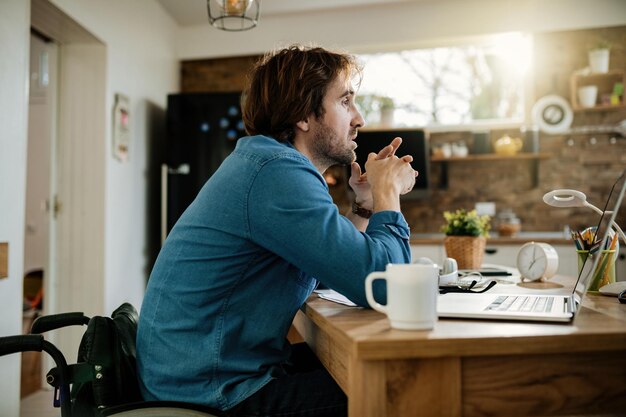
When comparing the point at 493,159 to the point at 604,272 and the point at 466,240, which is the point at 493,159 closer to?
the point at 466,240

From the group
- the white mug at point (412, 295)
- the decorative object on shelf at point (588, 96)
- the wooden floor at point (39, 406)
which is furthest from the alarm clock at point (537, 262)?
the decorative object on shelf at point (588, 96)

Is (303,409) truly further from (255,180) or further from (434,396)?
(255,180)

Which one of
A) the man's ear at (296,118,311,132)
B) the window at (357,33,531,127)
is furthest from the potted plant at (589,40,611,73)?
the man's ear at (296,118,311,132)

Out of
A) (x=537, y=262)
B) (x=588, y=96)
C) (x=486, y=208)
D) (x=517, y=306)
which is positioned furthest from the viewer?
(x=486, y=208)

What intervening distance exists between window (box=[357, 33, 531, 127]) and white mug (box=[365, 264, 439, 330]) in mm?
3870

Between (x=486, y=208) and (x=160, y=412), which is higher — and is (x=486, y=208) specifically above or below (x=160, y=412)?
above

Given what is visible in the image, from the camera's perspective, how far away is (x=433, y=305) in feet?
3.01

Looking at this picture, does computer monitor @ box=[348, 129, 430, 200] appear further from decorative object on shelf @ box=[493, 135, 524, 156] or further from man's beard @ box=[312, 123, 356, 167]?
man's beard @ box=[312, 123, 356, 167]

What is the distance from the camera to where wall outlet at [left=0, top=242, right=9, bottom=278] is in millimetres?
2350

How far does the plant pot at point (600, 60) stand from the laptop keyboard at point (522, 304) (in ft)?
12.2

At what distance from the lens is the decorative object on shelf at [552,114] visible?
4461 millimetres

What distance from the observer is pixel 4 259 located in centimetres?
237

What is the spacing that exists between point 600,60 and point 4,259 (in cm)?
427

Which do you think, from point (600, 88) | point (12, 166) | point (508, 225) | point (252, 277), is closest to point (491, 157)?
point (508, 225)
